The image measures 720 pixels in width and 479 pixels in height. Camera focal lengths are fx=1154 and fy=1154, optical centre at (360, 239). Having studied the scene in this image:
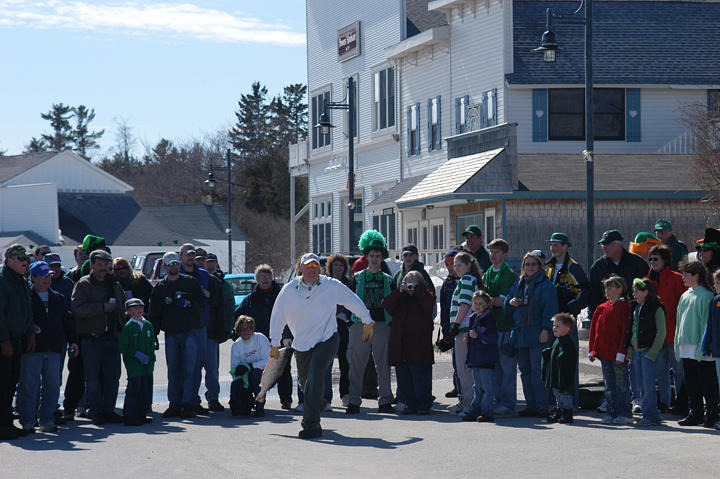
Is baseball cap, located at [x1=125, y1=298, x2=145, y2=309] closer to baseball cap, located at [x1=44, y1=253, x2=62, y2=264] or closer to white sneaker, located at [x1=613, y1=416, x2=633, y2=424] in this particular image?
baseball cap, located at [x1=44, y1=253, x2=62, y2=264]

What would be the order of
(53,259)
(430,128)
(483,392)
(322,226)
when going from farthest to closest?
(322,226), (430,128), (53,259), (483,392)

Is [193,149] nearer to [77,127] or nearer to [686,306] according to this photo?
[77,127]

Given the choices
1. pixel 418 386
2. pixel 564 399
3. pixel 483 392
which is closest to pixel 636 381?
pixel 564 399

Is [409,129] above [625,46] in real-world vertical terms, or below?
below

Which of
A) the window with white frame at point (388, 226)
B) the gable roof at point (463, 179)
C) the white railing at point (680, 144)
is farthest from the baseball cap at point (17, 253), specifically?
the window with white frame at point (388, 226)

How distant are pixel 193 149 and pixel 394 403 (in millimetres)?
90933

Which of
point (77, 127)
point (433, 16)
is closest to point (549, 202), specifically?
point (433, 16)

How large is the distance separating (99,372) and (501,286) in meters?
4.56

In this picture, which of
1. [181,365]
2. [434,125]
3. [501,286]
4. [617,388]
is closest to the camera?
[617,388]

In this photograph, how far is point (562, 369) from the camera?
464 inches

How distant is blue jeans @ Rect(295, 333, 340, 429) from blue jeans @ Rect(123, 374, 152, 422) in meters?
1.79

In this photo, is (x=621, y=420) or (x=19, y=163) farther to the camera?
(x=19, y=163)

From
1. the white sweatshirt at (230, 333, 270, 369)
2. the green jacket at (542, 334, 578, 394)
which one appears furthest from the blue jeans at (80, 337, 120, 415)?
the green jacket at (542, 334, 578, 394)

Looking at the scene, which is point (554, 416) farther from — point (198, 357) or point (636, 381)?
point (198, 357)
